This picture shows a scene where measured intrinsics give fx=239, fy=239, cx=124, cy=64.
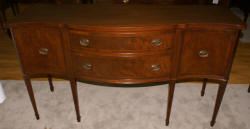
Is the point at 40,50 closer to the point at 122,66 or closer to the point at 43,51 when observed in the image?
the point at 43,51

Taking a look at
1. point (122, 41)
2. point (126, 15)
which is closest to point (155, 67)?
Result: point (122, 41)

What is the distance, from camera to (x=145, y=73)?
1973 millimetres

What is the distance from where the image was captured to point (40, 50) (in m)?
1.95

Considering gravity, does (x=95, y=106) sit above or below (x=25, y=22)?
below

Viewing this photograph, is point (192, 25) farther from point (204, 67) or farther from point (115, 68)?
point (115, 68)

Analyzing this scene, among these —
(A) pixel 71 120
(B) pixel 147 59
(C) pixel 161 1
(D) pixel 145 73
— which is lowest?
(A) pixel 71 120

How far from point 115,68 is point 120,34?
0.32 metres

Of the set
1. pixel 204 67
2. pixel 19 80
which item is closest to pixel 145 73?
pixel 204 67

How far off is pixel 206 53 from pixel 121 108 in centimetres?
118

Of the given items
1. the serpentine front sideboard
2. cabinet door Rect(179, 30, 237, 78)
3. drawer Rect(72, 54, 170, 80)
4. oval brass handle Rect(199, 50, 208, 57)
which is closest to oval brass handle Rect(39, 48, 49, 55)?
the serpentine front sideboard

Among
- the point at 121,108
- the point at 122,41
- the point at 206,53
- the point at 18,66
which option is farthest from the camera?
the point at 18,66

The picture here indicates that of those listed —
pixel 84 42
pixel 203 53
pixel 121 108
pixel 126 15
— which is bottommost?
pixel 121 108

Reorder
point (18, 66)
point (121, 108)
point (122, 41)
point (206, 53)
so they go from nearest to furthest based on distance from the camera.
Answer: point (122, 41) < point (206, 53) < point (121, 108) < point (18, 66)

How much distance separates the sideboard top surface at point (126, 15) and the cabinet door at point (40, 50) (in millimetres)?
93
